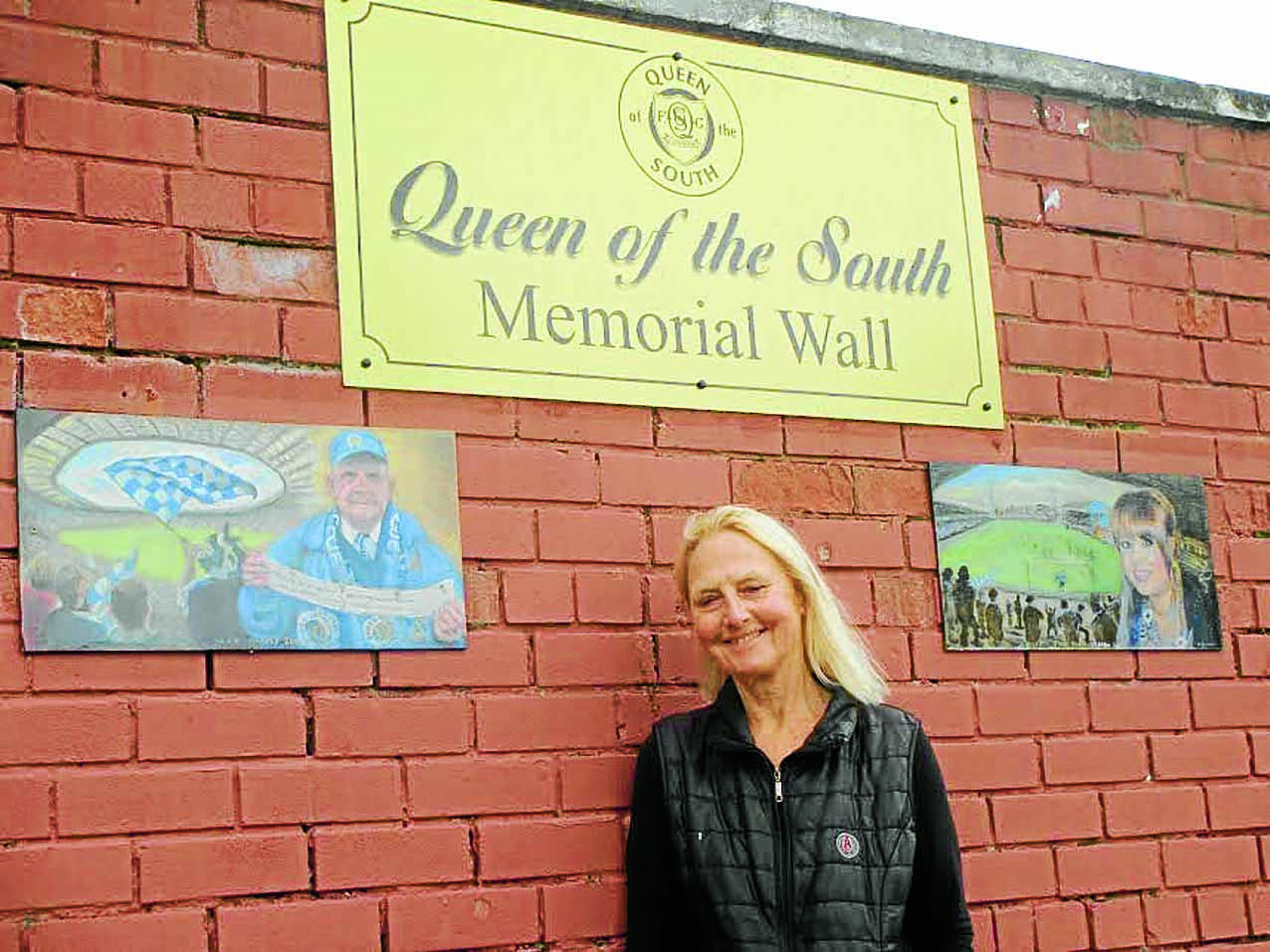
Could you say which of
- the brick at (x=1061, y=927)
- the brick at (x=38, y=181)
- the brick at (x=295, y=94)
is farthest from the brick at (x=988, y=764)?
the brick at (x=38, y=181)

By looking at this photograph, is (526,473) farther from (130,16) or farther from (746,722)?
(130,16)

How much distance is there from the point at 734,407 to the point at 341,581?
948 mm

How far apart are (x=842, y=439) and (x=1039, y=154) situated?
95 centimetres

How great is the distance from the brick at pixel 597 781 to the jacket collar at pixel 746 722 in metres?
0.21

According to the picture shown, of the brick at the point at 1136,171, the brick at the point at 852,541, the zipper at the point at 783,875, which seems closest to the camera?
the zipper at the point at 783,875

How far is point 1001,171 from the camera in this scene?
4.39m

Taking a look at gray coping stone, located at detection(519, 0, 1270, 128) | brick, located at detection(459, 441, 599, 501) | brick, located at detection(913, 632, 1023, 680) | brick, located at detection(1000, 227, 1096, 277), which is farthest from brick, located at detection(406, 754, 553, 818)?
brick, located at detection(1000, 227, 1096, 277)

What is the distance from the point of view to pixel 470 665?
3527 mm

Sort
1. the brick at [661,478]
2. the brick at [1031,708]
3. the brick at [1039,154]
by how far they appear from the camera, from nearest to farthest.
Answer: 1. the brick at [661,478]
2. the brick at [1031,708]
3. the brick at [1039,154]

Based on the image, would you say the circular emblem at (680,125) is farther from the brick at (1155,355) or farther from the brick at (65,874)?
the brick at (65,874)

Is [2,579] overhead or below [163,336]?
below

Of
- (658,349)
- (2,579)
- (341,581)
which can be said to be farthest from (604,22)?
(2,579)

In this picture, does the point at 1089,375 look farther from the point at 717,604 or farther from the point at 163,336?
the point at 163,336

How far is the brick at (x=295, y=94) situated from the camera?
359cm
